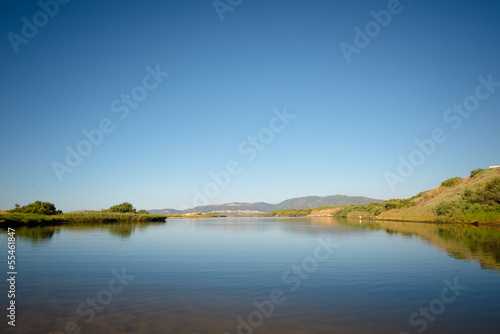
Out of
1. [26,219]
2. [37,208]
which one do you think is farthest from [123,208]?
[26,219]

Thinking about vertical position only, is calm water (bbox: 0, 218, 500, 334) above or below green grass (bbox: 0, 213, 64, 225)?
below

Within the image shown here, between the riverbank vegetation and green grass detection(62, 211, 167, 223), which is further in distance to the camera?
green grass detection(62, 211, 167, 223)

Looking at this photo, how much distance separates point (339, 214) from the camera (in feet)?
547

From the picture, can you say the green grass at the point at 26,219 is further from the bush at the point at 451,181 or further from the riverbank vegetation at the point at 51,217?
the bush at the point at 451,181

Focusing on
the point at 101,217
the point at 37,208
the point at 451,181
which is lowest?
the point at 101,217

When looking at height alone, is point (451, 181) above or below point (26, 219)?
above

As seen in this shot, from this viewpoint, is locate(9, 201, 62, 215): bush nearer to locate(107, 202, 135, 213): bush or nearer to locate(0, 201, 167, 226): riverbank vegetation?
locate(0, 201, 167, 226): riverbank vegetation

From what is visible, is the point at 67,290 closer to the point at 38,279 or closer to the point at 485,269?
the point at 38,279

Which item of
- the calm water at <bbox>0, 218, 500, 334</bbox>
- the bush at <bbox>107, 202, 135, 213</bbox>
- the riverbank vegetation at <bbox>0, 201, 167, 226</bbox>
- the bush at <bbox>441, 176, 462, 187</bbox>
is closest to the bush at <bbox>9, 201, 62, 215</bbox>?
the riverbank vegetation at <bbox>0, 201, 167, 226</bbox>

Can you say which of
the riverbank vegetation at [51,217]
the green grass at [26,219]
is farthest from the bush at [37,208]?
the green grass at [26,219]

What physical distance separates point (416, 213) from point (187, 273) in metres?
80.2

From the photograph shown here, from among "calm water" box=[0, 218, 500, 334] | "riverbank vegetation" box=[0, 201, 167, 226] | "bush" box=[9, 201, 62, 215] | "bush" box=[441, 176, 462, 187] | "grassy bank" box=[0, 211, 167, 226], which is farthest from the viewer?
"bush" box=[441, 176, 462, 187]

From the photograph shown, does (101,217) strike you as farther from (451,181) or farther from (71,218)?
(451,181)

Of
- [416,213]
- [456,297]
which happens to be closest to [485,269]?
[456,297]
